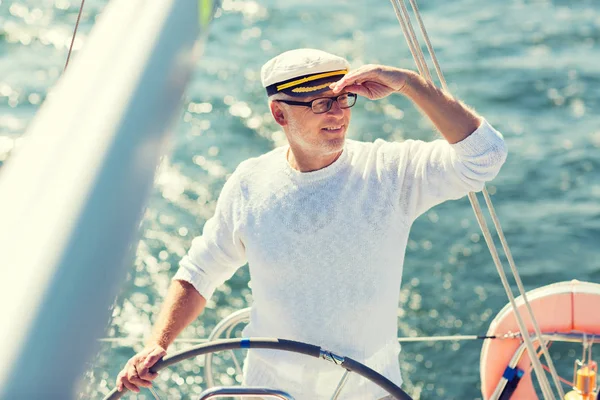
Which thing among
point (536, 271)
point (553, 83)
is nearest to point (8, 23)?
point (553, 83)

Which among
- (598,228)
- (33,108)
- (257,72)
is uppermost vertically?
(257,72)

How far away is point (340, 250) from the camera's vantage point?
2.39m

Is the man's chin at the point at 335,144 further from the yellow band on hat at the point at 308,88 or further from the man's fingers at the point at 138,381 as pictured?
the man's fingers at the point at 138,381

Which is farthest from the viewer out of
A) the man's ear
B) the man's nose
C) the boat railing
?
the boat railing

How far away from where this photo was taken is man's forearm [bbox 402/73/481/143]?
2232 mm

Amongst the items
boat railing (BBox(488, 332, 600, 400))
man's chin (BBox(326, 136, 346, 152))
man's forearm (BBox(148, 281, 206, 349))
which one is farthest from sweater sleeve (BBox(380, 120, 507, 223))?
boat railing (BBox(488, 332, 600, 400))

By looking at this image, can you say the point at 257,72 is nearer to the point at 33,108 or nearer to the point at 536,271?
the point at 33,108

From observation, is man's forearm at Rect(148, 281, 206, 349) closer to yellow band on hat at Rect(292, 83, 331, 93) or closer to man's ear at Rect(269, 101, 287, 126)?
man's ear at Rect(269, 101, 287, 126)

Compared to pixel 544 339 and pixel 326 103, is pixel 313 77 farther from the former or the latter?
pixel 544 339

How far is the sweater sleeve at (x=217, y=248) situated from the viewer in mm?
2543

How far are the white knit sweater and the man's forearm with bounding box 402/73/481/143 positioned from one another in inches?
4.0

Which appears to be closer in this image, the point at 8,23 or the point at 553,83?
the point at 553,83

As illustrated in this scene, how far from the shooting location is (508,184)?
25.9 feet

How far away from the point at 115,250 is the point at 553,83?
9.19 metres
